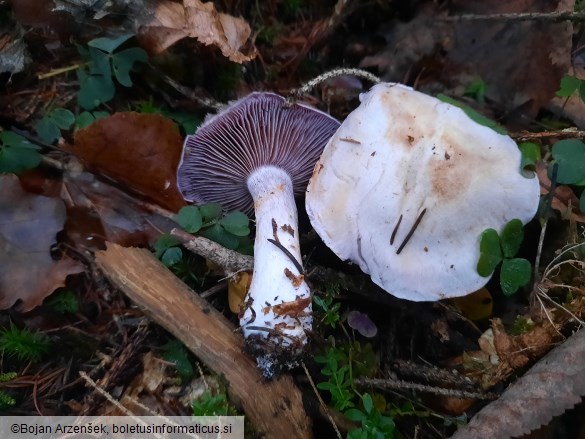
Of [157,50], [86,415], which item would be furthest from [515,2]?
[86,415]

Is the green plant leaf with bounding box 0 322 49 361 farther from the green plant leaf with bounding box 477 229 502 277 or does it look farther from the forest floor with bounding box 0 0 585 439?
the green plant leaf with bounding box 477 229 502 277

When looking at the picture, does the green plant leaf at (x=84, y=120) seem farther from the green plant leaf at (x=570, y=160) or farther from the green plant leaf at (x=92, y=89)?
the green plant leaf at (x=570, y=160)

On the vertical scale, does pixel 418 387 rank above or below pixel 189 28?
below

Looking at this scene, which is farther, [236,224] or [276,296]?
[236,224]

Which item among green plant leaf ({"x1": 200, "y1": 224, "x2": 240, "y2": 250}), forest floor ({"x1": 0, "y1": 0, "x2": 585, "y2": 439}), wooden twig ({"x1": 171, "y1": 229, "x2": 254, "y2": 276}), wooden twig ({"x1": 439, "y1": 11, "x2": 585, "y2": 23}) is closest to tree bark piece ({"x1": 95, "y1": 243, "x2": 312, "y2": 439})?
forest floor ({"x1": 0, "y1": 0, "x2": 585, "y2": 439})

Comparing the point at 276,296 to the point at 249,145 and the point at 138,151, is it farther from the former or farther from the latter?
the point at 138,151

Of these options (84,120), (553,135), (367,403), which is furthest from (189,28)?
(367,403)

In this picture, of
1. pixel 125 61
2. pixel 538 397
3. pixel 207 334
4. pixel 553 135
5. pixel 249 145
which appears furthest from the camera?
pixel 125 61
